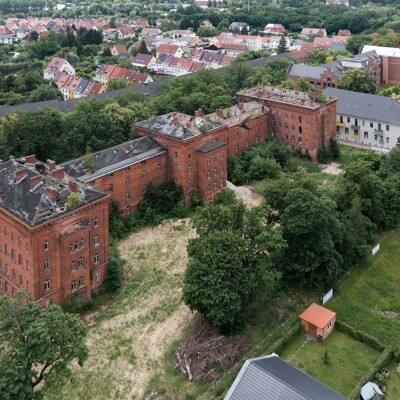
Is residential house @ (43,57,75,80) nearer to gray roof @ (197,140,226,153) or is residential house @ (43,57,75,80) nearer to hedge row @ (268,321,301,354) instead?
gray roof @ (197,140,226,153)

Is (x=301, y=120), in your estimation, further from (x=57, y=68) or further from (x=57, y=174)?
(x=57, y=68)

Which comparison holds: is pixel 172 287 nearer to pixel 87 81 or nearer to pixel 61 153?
pixel 61 153

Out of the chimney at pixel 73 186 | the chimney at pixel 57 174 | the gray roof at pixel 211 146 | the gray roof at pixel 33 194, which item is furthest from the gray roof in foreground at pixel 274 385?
the gray roof at pixel 211 146

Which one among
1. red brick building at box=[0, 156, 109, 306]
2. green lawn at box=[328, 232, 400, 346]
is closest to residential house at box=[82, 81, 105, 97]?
red brick building at box=[0, 156, 109, 306]

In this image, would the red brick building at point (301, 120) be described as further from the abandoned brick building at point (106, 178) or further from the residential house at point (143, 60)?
the residential house at point (143, 60)

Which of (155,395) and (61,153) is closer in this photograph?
(155,395)

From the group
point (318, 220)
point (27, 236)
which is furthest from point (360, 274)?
point (27, 236)
